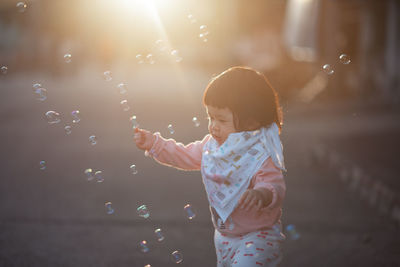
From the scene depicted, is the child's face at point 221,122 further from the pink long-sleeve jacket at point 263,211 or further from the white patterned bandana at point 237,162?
the pink long-sleeve jacket at point 263,211

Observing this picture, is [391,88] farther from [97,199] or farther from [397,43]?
[97,199]

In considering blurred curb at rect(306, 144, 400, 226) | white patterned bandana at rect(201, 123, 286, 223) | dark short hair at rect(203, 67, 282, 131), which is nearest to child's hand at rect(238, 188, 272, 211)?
white patterned bandana at rect(201, 123, 286, 223)

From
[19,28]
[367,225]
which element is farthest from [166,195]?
[19,28]

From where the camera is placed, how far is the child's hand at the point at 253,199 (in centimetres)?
258

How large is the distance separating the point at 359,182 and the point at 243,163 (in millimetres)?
4023

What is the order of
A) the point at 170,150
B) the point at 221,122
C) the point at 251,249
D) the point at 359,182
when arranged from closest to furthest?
1. the point at 251,249
2. the point at 221,122
3. the point at 170,150
4. the point at 359,182

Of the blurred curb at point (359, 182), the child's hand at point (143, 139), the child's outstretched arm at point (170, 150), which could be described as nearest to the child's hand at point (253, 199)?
the child's outstretched arm at point (170, 150)

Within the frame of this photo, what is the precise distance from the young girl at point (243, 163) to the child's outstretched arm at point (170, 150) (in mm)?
200

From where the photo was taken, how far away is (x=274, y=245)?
9.38 ft

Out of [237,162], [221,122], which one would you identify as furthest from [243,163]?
[221,122]

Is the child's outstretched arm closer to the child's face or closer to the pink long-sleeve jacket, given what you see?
the child's face

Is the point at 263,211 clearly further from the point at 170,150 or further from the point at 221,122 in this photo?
the point at 170,150

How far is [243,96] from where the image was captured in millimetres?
2809

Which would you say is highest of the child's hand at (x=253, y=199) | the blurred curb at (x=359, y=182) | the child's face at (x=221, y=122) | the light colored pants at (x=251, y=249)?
the child's face at (x=221, y=122)
